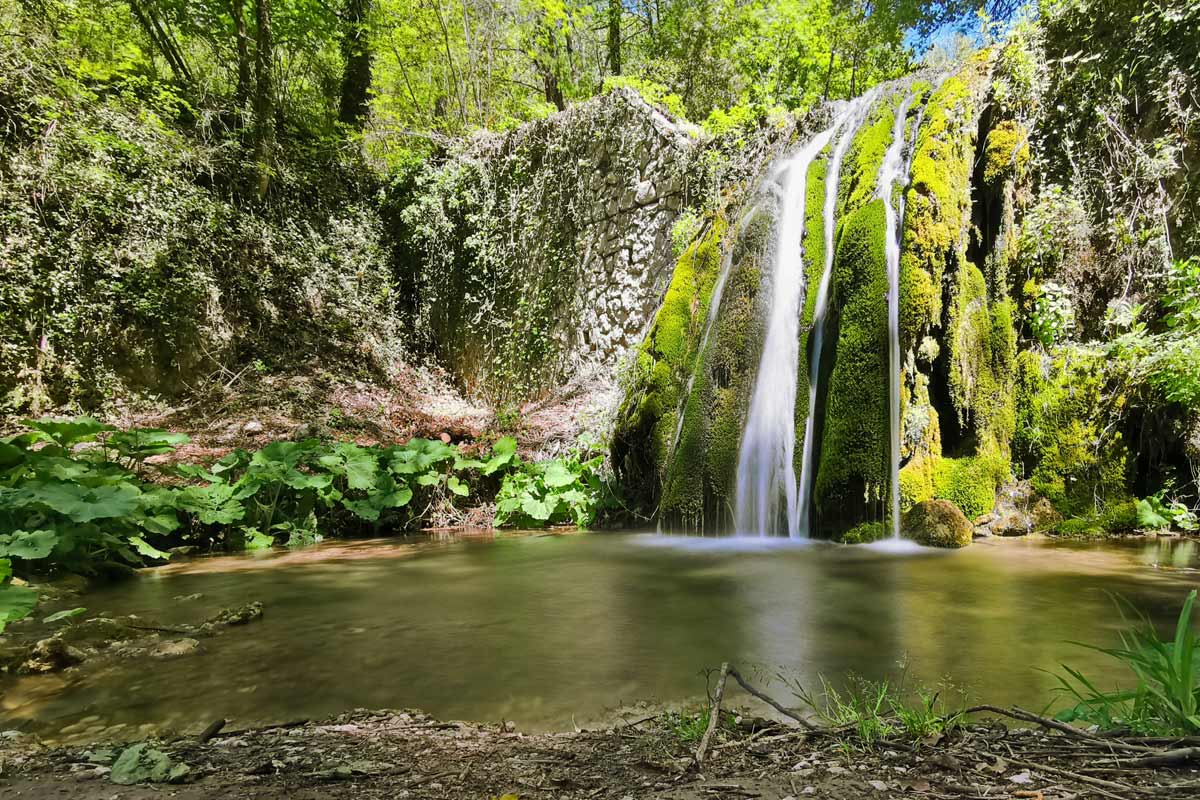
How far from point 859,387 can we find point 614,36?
12.9 meters

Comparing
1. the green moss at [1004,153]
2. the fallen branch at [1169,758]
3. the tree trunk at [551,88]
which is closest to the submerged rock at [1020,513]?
the green moss at [1004,153]

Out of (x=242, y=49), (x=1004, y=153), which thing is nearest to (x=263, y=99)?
(x=242, y=49)

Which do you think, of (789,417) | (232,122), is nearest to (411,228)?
(232,122)

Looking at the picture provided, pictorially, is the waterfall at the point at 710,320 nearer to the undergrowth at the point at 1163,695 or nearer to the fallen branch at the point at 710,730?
the fallen branch at the point at 710,730

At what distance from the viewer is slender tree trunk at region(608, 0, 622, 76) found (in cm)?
1506

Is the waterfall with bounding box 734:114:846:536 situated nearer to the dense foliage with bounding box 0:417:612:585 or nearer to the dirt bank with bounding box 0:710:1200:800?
the dense foliage with bounding box 0:417:612:585

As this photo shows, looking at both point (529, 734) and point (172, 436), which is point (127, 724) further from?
point (172, 436)

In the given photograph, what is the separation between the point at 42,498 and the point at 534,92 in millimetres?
15676

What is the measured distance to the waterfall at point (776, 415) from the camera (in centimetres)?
616

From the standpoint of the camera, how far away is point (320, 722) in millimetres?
2137

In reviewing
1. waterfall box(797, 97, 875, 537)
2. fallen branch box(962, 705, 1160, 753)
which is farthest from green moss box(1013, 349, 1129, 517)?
fallen branch box(962, 705, 1160, 753)

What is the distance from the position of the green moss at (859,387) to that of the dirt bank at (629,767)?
13.5 feet

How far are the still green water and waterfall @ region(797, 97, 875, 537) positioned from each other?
640 mm

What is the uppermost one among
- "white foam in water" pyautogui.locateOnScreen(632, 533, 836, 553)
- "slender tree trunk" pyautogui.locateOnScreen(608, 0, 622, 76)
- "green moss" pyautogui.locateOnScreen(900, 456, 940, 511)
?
"slender tree trunk" pyautogui.locateOnScreen(608, 0, 622, 76)
